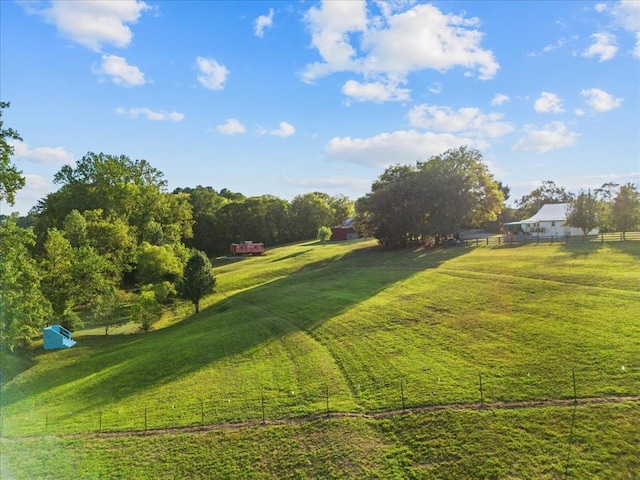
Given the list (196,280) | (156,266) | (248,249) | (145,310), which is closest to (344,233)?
(248,249)

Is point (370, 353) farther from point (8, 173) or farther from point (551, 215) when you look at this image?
point (551, 215)

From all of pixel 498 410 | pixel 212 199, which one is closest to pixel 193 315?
pixel 498 410

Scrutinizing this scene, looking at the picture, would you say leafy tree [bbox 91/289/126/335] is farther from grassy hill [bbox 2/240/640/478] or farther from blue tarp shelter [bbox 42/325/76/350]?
blue tarp shelter [bbox 42/325/76/350]

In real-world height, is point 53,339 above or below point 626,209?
below

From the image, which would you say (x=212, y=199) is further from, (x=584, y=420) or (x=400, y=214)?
(x=584, y=420)

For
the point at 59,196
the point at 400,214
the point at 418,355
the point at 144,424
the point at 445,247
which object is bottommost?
the point at 144,424

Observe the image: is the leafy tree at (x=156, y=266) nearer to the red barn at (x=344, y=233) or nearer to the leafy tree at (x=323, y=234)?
the leafy tree at (x=323, y=234)

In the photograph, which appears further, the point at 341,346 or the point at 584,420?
the point at 341,346
